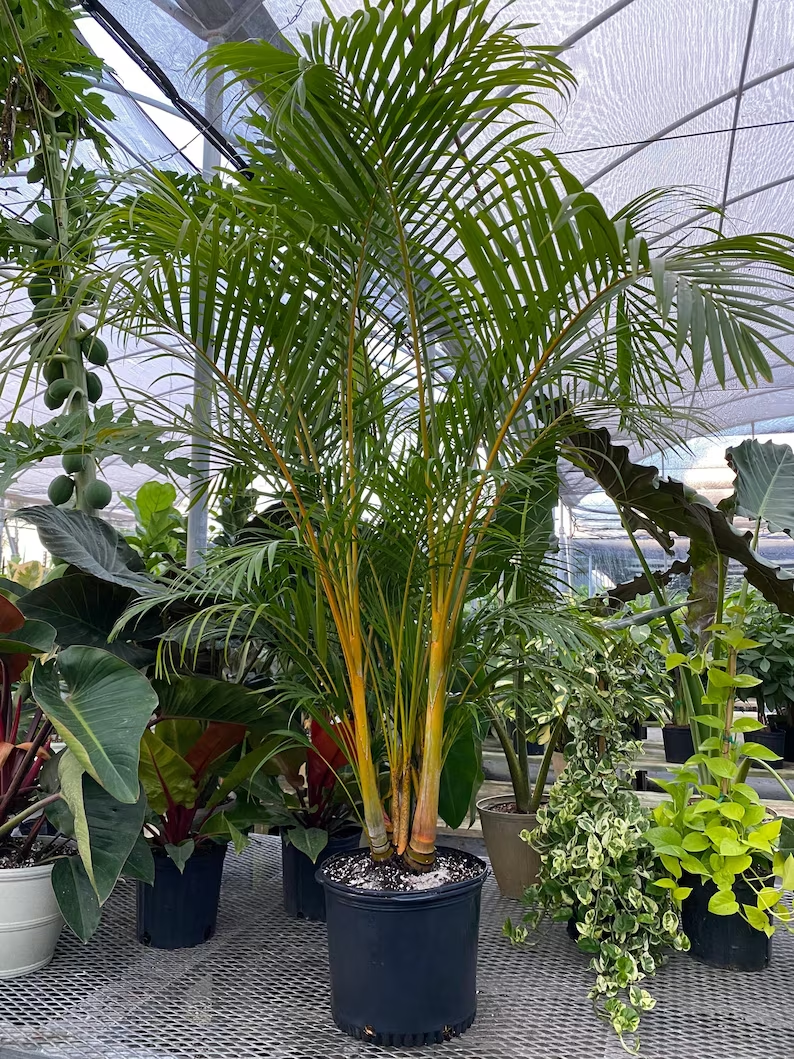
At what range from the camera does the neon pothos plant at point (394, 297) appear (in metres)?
1.24

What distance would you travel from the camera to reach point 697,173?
18.4 feet

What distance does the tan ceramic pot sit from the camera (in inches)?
77.4

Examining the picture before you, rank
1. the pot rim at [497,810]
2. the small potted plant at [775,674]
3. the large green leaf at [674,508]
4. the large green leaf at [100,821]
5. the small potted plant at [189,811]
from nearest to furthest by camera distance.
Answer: the large green leaf at [100,821] → the large green leaf at [674,508] → the small potted plant at [189,811] → the pot rim at [497,810] → the small potted plant at [775,674]

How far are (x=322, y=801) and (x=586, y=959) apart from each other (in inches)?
24.7

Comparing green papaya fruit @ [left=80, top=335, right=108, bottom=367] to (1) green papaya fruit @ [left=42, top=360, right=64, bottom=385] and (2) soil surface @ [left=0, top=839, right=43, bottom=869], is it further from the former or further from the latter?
(2) soil surface @ [left=0, top=839, right=43, bottom=869]

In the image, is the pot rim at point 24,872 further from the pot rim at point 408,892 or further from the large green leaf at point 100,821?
the pot rim at point 408,892

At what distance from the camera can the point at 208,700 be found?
1.70 m

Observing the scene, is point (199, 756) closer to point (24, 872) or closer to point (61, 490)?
point (24, 872)

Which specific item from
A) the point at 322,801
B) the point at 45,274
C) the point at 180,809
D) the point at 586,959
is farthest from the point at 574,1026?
the point at 45,274

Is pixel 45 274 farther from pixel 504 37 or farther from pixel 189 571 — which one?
pixel 504 37

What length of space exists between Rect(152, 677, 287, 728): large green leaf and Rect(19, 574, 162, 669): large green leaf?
0.11m

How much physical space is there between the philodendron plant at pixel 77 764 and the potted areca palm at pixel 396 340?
0.99 feet

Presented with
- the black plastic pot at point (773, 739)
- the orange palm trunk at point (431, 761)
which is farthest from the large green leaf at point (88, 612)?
the black plastic pot at point (773, 739)

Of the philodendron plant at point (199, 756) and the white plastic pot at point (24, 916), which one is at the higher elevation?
the philodendron plant at point (199, 756)
